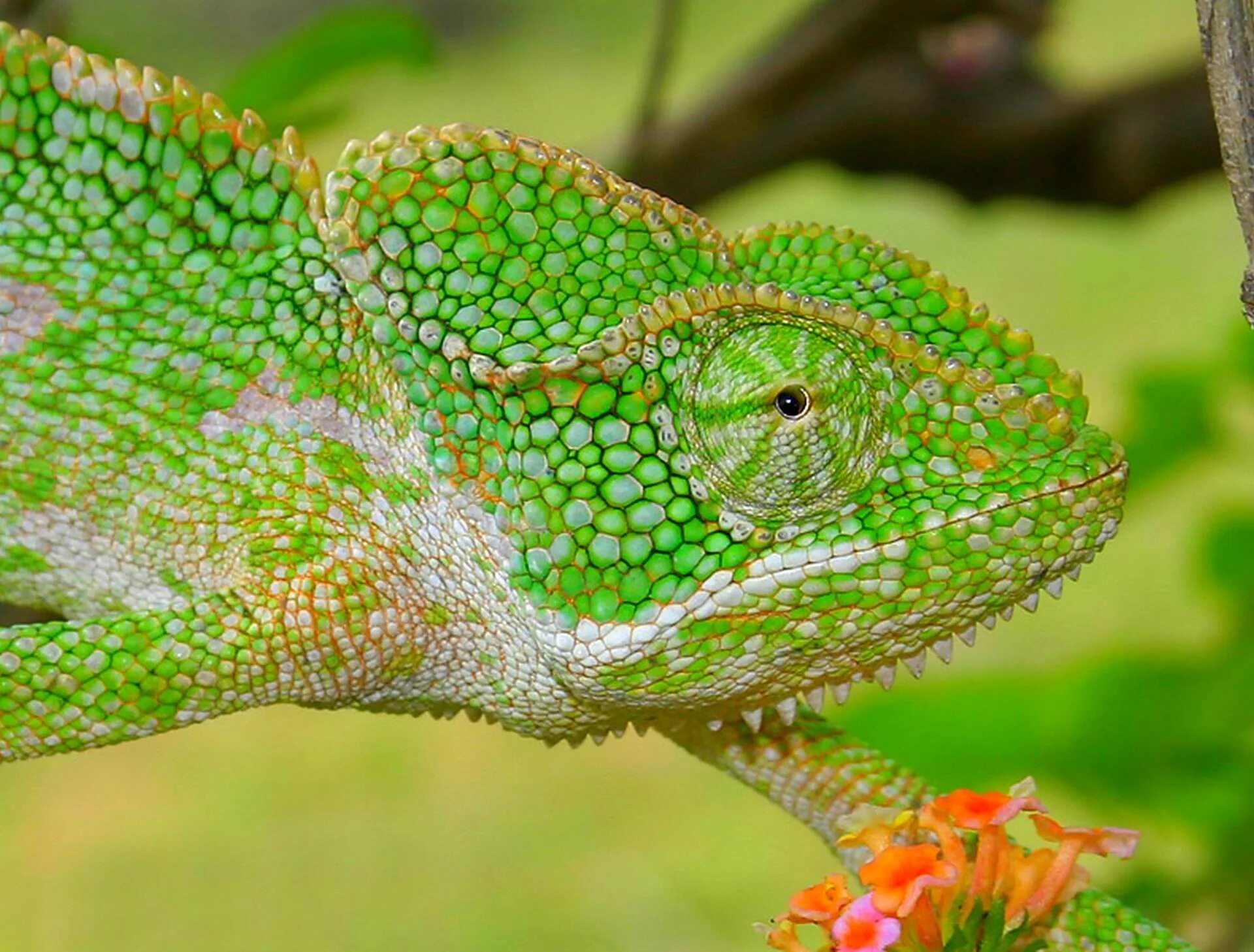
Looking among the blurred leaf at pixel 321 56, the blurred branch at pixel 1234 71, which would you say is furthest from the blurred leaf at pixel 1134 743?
the blurred branch at pixel 1234 71

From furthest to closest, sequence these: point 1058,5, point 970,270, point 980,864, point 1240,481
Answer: point 970,270 → point 1240,481 → point 1058,5 → point 980,864

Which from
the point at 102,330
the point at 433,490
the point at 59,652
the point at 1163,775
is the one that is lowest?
the point at 1163,775

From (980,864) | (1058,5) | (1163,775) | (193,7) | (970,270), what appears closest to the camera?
(980,864)

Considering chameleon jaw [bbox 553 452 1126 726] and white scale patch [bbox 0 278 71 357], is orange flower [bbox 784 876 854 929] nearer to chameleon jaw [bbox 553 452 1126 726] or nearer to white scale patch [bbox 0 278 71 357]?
chameleon jaw [bbox 553 452 1126 726]

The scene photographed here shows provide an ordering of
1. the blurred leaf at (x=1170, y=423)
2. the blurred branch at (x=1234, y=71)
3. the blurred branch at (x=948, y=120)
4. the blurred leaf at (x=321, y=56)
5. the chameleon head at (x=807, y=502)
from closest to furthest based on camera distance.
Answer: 1. the blurred branch at (x=1234, y=71)
2. the chameleon head at (x=807, y=502)
3. the blurred leaf at (x=321, y=56)
4. the blurred leaf at (x=1170, y=423)
5. the blurred branch at (x=948, y=120)

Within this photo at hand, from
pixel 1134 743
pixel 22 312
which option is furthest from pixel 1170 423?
pixel 22 312

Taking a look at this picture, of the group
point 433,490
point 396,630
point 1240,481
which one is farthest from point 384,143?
point 1240,481

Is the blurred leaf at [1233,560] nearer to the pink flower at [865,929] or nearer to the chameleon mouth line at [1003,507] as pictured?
the chameleon mouth line at [1003,507]

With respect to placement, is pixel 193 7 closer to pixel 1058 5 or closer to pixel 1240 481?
pixel 1240 481
